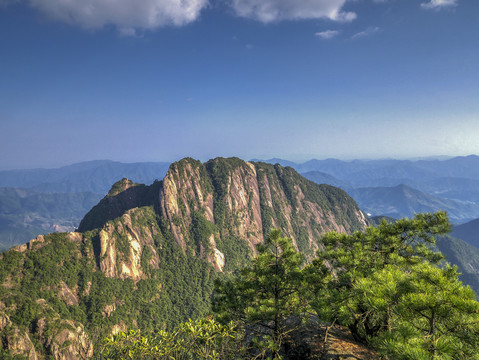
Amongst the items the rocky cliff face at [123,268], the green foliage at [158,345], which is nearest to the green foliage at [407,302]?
the green foliage at [158,345]

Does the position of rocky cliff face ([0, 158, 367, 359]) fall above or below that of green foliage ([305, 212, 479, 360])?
below

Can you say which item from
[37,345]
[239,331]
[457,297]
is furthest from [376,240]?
[37,345]

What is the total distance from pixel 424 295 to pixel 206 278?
535ft

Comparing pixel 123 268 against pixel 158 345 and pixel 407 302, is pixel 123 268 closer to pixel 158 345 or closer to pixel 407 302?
pixel 158 345

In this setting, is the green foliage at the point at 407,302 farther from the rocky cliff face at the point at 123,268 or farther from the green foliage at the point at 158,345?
the rocky cliff face at the point at 123,268

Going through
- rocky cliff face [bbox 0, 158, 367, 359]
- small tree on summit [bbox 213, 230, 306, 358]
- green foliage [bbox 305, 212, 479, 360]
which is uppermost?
green foliage [bbox 305, 212, 479, 360]

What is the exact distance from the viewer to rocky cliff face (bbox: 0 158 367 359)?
288ft

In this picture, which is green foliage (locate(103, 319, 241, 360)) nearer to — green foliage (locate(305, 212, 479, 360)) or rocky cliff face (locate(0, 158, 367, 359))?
green foliage (locate(305, 212, 479, 360))

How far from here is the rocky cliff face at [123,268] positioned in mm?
87688

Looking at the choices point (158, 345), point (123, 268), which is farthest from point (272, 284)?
point (123, 268)

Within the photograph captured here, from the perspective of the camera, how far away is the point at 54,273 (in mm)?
107000

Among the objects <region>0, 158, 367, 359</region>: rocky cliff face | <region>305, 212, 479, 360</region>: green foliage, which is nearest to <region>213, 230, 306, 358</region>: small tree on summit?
<region>305, 212, 479, 360</region>: green foliage

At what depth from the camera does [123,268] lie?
12950cm

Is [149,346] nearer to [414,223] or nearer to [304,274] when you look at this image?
[304,274]
